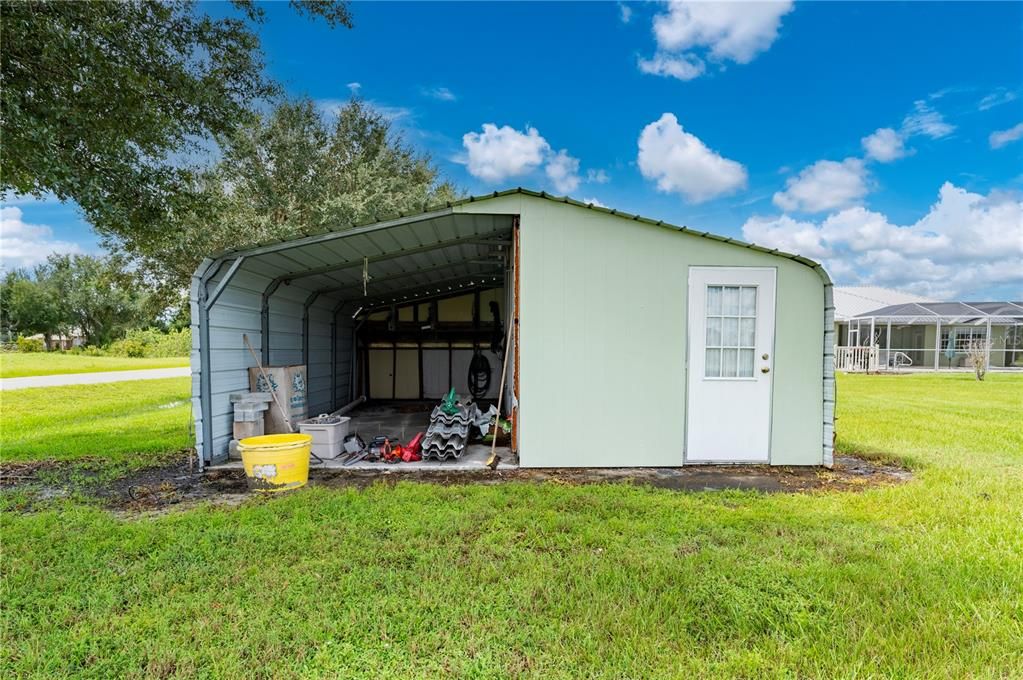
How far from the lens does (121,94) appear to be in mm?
4863

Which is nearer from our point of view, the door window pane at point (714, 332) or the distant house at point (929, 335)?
the door window pane at point (714, 332)

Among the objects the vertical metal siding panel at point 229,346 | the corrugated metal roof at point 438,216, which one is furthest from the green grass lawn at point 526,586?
the corrugated metal roof at point 438,216

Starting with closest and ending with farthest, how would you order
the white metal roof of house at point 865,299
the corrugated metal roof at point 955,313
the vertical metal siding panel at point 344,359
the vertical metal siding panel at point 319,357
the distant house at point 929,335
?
the vertical metal siding panel at point 319,357, the vertical metal siding panel at point 344,359, the corrugated metal roof at point 955,313, the distant house at point 929,335, the white metal roof of house at point 865,299

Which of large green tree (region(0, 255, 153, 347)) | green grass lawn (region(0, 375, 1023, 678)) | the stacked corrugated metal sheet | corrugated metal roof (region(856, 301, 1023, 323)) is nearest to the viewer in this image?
green grass lawn (region(0, 375, 1023, 678))

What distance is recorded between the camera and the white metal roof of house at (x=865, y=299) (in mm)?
21281

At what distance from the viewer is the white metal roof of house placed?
838 inches

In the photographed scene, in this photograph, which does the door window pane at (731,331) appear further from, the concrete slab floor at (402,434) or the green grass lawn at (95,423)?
the green grass lawn at (95,423)

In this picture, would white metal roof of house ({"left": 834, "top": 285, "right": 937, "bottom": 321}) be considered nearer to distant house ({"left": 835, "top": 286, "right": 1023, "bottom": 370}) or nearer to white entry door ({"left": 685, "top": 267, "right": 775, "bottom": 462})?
distant house ({"left": 835, "top": 286, "right": 1023, "bottom": 370})

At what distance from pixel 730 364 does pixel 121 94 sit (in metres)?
6.78

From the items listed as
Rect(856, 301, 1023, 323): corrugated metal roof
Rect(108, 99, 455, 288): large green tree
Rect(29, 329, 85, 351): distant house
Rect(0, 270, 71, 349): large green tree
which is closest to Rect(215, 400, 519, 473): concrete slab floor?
Rect(108, 99, 455, 288): large green tree

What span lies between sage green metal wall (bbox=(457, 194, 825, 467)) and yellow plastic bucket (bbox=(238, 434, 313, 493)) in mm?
2143

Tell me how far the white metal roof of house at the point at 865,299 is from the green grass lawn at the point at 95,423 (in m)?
20.8

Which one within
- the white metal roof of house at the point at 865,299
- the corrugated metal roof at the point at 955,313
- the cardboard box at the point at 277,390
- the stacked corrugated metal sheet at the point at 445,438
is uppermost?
the white metal roof of house at the point at 865,299

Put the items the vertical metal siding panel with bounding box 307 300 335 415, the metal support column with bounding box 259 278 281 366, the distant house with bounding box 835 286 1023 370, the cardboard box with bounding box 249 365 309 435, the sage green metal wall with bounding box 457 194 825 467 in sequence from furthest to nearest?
the distant house with bounding box 835 286 1023 370 → the vertical metal siding panel with bounding box 307 300 335 415 → the metal support column with bounding box 259 278 281 366 → the cardboard box with bounding box 249 365 309 435 → the sage green metal wall with bounding box 457 194 825 467
